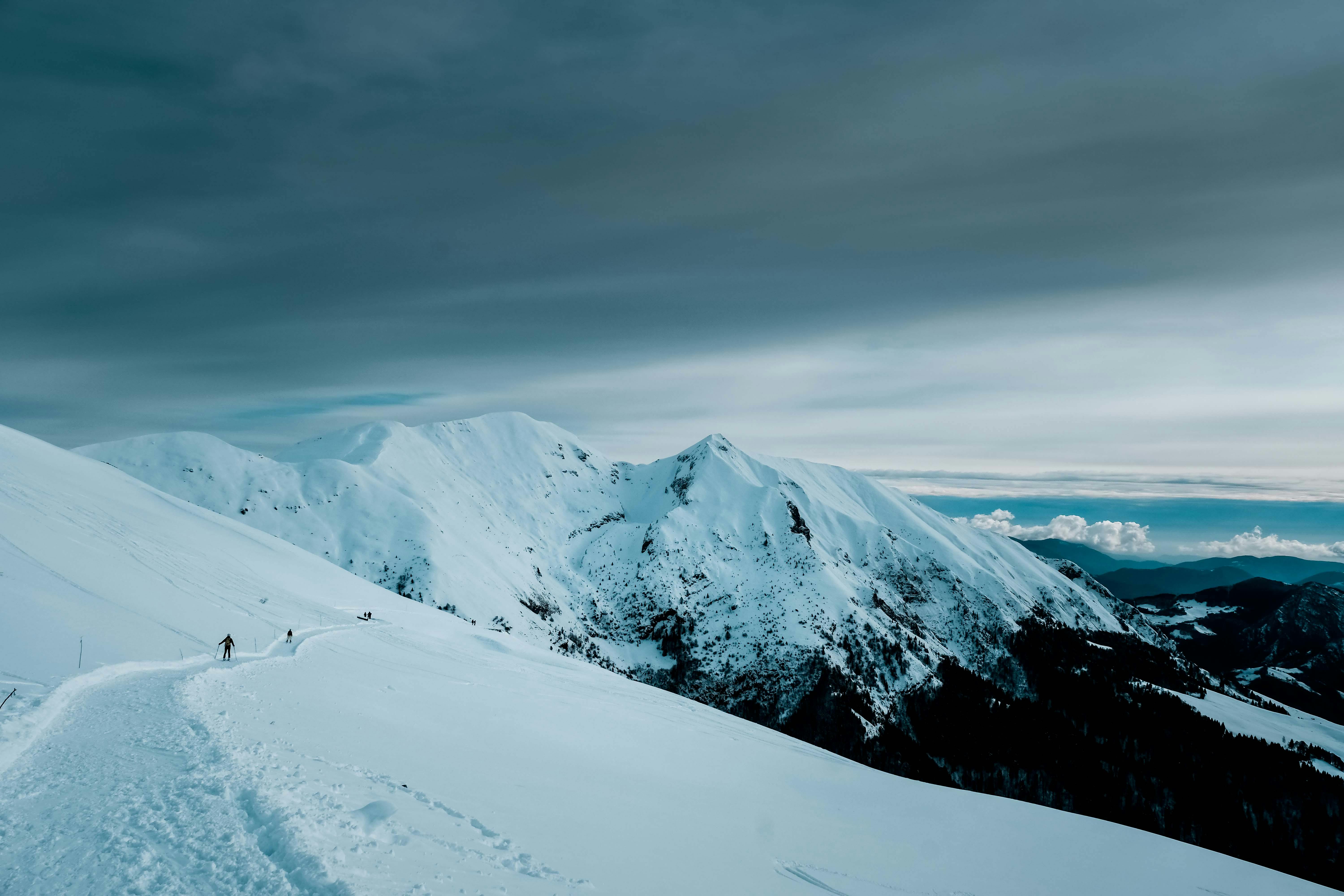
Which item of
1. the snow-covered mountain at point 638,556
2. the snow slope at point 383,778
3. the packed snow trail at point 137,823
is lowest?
the snow-covered mountain at point 638,556

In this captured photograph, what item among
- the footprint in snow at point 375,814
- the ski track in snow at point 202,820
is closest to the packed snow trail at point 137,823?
the ski track in snow at point 202,820

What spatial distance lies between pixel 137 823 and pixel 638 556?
143 metres

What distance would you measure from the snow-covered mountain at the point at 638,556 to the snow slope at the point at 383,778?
69.5 metres

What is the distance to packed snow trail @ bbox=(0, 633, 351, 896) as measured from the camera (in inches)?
289

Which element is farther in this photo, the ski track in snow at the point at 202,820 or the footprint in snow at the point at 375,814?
the footprint in snow at the point at 375,814

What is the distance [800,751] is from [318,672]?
2428cm

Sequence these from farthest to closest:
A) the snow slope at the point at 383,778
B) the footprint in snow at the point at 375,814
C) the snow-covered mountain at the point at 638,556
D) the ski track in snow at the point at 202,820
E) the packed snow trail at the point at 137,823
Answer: the snow-covered mountain at the point at 638,556 < the footprint in snow at the point at 375,814 < the snow slope at the point at 383,778 < the ski track in snow at the point at 202,820 < the packed snow trail at the point at 137,823

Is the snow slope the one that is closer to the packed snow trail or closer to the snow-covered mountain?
the packed snow trail

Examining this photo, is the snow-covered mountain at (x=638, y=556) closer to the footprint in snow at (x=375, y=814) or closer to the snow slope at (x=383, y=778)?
the snow slope at (x=383, y=778)

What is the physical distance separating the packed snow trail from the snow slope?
0.04 meters

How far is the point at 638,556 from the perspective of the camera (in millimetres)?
Result: 149375

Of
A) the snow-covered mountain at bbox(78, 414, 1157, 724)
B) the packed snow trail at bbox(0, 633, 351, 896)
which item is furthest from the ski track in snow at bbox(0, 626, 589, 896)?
the snow-covered mountain at bbox(78, 414, 1157, 724)

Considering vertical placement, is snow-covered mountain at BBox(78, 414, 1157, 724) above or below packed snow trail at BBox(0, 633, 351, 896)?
below

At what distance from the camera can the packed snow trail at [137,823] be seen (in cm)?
735
